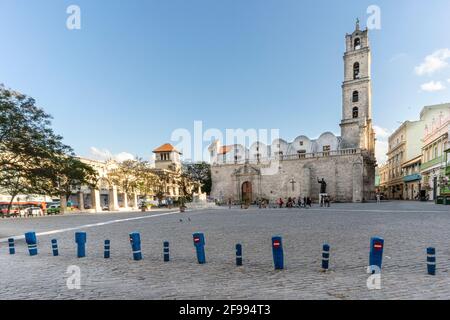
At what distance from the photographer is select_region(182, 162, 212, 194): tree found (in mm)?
71500

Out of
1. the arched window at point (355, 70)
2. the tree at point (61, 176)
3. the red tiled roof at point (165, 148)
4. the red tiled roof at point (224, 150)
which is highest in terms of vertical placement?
the arched window at point (355, 70)

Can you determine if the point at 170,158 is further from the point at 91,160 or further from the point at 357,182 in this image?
the point at 357,182

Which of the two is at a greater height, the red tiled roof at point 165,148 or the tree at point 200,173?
the red tiled roof at point 165,148

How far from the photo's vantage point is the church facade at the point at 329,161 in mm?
51438

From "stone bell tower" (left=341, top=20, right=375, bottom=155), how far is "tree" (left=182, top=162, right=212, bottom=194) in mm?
33315

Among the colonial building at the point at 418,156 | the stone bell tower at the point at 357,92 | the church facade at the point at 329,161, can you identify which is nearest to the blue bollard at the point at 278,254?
the colonial building at the point at 418,156

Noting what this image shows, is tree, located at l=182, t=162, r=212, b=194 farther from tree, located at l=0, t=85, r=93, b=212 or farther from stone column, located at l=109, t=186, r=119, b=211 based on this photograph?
tree, located at l=0, t=85, r=93, b=212

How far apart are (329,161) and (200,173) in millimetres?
33347

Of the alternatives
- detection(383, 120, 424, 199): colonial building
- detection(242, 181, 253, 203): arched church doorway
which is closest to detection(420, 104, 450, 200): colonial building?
detection(383, 120, 424, 199): colonial building

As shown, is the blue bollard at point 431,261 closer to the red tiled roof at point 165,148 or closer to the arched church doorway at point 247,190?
the arched church doorway at point 247,190

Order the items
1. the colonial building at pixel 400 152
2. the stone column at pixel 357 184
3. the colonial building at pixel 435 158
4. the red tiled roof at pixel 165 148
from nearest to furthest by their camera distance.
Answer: the colonial building at pixel 435 158 < the stone column at pixel 357 184 < the colonial building at pixel 400 152 < the red tiled roof at pixel 165 148

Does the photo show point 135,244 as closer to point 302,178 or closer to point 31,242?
point 31,242

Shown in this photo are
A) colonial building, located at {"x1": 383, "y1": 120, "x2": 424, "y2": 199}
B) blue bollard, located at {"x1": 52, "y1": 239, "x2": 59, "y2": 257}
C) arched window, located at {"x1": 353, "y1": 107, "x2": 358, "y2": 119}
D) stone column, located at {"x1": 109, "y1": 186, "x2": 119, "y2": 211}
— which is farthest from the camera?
colonial building, located at {"x1": 383, "y1": 120, "x2": 424, "y2": 199}
